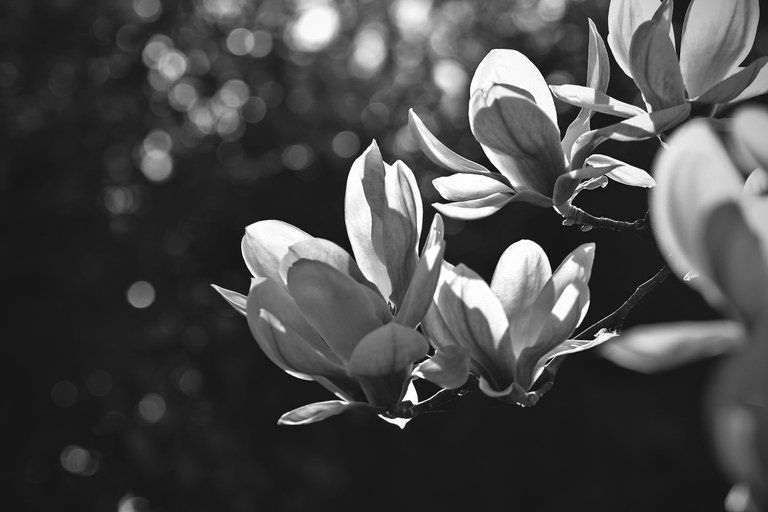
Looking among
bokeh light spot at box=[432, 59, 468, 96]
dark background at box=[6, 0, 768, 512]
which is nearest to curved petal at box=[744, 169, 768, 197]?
dark background at box=[6, 0, 768, 512]

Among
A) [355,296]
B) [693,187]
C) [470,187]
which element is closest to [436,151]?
[470,187]

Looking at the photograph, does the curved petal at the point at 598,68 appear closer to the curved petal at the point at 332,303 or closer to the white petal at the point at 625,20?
the white petal at the point at 625,20

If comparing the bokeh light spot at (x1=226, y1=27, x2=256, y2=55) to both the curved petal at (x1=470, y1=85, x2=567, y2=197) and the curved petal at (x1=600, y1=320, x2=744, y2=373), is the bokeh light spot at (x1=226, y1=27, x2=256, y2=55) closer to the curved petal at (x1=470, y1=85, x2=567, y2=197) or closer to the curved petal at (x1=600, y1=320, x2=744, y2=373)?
the curved petal at (x1=470, y1=85, x2=567, y2=197)

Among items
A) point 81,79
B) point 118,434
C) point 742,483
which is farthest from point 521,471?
point 742,483

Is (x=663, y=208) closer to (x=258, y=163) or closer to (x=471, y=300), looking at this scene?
(x=471, y=300)

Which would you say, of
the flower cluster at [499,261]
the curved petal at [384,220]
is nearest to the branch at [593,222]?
the flower cluster at [499,261]

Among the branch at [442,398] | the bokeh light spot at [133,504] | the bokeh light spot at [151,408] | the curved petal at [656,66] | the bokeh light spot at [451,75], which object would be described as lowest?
the bokeh light spot at [133,504]
